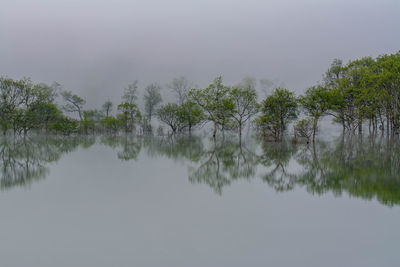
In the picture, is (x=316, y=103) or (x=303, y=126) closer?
(x=316, y=103)

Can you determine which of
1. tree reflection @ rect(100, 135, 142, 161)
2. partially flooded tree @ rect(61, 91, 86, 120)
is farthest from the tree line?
tree reflection @ rect(100, 135, 142, 161)

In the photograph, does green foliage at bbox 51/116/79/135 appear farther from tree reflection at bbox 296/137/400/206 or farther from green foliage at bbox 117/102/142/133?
tree reflection at bbox 296/137/400/206

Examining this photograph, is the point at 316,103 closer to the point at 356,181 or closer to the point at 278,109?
the point at 278,109

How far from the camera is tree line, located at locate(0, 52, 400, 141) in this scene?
23500mm

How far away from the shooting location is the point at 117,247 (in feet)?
9.11

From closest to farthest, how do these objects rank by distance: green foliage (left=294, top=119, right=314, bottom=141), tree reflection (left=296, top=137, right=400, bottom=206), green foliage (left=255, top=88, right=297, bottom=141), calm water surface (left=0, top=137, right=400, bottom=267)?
calm water surface (left=0, top=137, right=400, bottom=267), tree reflection (left=296, top=137, right=400, bottom=206), green foliage (left=294, top=119, right=314, bottom=141), green foliage (left=255, top=88, right=297, bottom=141)

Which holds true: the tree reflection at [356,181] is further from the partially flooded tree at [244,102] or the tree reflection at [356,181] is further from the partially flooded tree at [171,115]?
the partially flooded tree at [171,115]

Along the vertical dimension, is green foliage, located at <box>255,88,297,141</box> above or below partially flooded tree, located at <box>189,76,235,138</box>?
below

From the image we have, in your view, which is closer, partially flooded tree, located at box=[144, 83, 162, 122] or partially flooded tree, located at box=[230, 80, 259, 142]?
partially flooded tree, located at box=[230, 80, 259, 142]

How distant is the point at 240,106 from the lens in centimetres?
3117

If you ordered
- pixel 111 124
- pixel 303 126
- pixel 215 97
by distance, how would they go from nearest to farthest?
pixel 303 126 < pixel 215 97 < pixel 111 124

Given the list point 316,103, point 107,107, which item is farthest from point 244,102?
point 107,107

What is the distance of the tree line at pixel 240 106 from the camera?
23500mm

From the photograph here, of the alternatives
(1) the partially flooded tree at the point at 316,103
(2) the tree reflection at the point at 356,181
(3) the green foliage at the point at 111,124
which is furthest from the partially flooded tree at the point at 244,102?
(3) the green foliage at the point at 111,124
